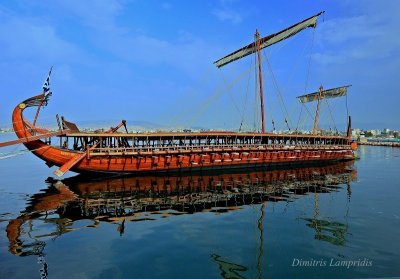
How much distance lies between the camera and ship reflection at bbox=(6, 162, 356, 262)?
46.3 ft

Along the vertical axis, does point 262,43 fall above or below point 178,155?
above

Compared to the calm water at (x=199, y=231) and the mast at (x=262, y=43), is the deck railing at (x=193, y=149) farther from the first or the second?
the calm water at (x=199, y=231)

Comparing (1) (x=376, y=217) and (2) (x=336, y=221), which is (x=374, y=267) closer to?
(2) (x=336, y=221)

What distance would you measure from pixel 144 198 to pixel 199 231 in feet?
25.2

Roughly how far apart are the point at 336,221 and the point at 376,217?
247cm

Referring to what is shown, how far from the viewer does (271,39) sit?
4159cm

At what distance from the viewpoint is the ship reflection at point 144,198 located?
14109 mm

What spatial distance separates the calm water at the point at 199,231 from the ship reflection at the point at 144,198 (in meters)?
0.07

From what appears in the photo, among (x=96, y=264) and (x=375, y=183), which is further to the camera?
(x=375, y=183)

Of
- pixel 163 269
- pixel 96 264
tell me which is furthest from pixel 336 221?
pixel 96 264

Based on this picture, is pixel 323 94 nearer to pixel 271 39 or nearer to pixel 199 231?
pixel 271 39

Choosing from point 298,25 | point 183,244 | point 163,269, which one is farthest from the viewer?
point 298,25

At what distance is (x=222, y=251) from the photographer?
11.3 metres

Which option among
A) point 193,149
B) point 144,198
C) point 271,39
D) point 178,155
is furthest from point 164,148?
point 271,39
